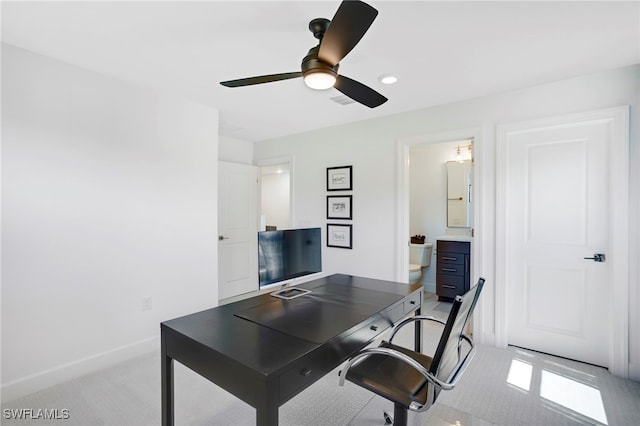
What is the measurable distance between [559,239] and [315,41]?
8.52 feet

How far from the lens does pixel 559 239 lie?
2.68 metres

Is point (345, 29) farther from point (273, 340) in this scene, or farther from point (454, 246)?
point (454, 246)

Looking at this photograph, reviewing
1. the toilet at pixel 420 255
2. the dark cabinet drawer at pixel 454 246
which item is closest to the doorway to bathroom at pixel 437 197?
the toilet at pixel 420 255

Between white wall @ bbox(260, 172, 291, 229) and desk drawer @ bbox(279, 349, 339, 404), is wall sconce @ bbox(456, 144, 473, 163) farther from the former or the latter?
desk drawer @ bbox(279, 349, 339, 404)

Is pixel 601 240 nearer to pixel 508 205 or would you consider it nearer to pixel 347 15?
pixel 508 205

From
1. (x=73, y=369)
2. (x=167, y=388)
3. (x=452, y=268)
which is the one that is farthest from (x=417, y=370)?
(x=452, y=268)

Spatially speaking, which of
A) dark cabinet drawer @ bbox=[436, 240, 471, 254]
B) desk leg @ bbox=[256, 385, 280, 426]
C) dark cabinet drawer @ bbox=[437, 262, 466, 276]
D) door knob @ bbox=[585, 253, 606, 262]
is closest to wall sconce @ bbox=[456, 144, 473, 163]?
dark cabinet drawer @ bbox=[436, 240, 471, 254]

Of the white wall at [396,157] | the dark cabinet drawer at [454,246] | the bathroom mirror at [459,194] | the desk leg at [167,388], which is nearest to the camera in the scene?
the desk leg at [167,388]

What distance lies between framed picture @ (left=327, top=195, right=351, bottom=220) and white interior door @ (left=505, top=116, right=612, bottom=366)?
177 cm

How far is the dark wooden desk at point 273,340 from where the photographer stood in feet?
3.70

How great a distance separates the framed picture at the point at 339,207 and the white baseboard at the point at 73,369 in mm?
2396

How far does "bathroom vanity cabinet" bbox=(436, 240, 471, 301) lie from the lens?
4094mm

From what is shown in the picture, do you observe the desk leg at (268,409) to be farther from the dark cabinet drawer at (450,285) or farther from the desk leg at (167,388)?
the dark cabinet drawer at (450,285)

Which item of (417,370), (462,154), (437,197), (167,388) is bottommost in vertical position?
(167,388)
